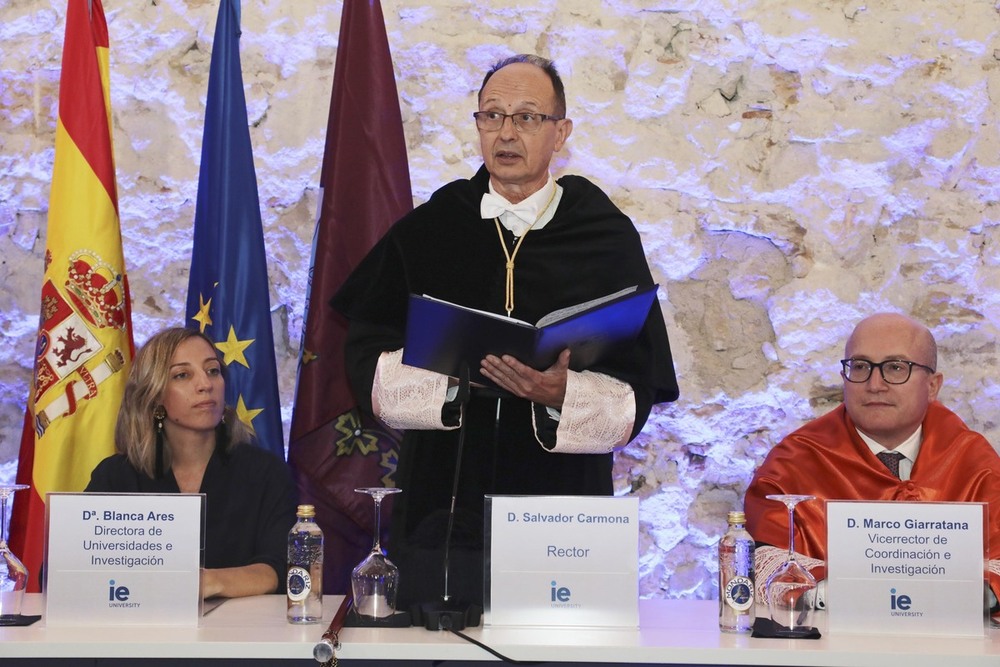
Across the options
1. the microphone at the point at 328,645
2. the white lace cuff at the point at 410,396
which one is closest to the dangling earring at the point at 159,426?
the white lace cuff at the point at 410,396

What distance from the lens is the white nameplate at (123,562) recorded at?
2281 millimetres

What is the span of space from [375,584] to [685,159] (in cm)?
224

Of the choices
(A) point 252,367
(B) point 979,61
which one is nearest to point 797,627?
(A) point 252,367

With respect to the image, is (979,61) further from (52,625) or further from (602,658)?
(52,625)

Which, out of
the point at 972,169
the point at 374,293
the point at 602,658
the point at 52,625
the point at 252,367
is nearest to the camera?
the point at 602,658

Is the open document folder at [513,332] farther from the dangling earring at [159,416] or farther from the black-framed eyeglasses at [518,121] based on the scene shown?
the dangling earring at [159,416]

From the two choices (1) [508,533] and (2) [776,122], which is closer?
(1) [508,533]

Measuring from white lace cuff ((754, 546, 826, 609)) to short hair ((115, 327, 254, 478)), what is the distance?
147 cm

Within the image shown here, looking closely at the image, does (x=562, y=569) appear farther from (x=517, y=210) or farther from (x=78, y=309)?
(x=78, y=309)

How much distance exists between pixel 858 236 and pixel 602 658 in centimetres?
237

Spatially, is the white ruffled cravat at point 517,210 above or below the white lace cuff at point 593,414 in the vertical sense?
above

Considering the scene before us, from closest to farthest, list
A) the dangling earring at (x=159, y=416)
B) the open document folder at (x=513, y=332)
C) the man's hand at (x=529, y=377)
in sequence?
the open document folder at (x=513, y=332)
the man's hand at (x=529, y=377)
the dangling earring at (x=159, y=416)

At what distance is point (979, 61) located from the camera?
4.01 m

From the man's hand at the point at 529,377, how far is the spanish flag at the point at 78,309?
4.69ft
